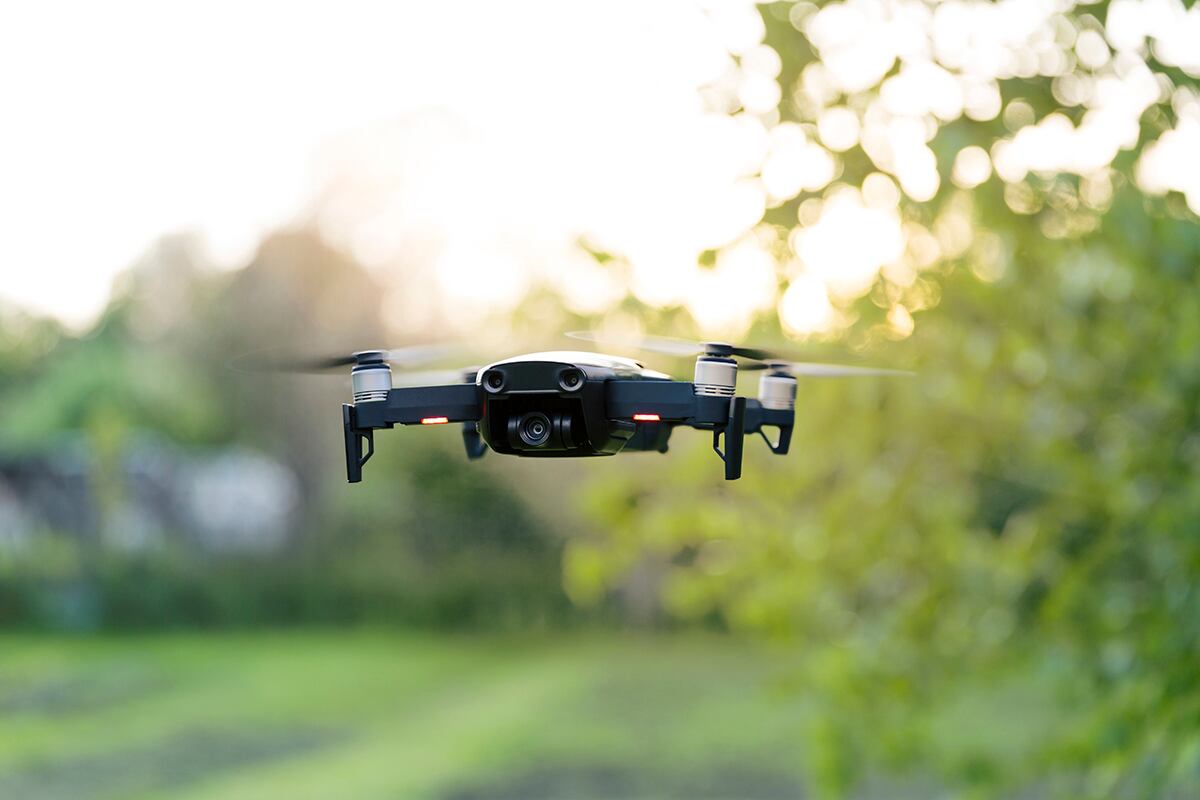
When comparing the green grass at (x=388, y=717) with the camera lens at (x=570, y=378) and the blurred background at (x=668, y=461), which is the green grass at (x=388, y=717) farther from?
the camera lens at (x=570, y=378)

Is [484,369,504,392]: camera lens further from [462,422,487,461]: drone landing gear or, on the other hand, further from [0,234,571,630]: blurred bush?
[0,234,571,630]: blurred bush

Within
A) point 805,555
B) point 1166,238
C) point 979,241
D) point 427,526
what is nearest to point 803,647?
point 805,555

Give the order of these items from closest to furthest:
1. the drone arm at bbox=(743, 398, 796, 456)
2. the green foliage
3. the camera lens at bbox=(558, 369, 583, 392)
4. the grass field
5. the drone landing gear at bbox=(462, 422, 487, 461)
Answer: the camera lens at bbox=(558, 369, 583, 392) → the drone arm at bbox=(743, 398, 796, 456) → the drone landing gear at bbox=(462, 422, 487, 461) → the green foliage → the grass field

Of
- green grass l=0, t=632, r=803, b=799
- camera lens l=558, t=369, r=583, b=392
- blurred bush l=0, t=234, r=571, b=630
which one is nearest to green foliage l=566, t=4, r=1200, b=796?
camera lens l=558, t=369, r=583, b=392

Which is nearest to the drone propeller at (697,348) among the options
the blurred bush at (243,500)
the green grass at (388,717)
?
the green grass at (388,717)

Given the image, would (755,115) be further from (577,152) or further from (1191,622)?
(577,152)

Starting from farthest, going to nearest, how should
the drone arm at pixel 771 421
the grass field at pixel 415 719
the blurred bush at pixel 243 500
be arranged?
the blurred bush at pixel 243 500
the grass field at pixel 415 719
the drone arm at pixel 771 421
